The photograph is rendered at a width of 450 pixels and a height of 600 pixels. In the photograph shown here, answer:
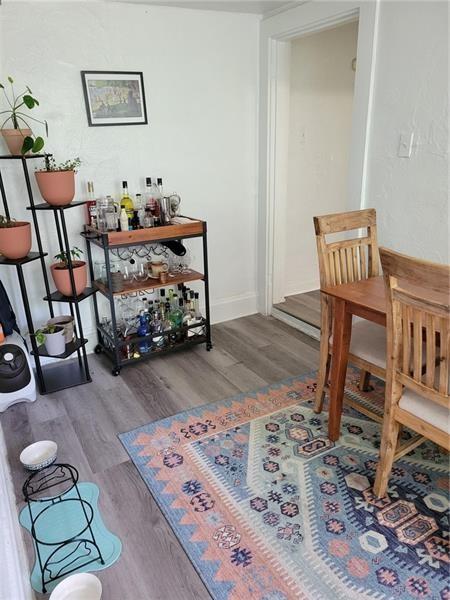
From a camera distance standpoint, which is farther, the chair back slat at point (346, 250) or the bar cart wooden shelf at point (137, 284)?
the bar cart wooden shelf at point (137, 284)

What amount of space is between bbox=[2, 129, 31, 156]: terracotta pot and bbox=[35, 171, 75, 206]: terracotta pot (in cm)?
17

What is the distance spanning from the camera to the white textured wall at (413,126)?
2.01m

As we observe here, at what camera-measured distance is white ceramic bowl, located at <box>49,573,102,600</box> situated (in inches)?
52.9

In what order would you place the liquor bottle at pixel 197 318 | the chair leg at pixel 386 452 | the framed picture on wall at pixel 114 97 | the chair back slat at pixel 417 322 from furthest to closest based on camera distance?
the liquor bottle at pixel 197 318 → the framed picture on wall at pixel 114 97 → the chair leg at pixel 386 452 → the chair back slat at pixel 417 322

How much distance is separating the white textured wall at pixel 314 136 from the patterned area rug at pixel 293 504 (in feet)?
5.84

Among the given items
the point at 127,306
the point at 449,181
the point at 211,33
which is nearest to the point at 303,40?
the point at 211,33

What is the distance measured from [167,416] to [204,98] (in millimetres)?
2095

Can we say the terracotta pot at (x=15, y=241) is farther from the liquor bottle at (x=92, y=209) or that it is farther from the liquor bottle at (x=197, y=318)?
the liquor bottle at (x=197, y=318)

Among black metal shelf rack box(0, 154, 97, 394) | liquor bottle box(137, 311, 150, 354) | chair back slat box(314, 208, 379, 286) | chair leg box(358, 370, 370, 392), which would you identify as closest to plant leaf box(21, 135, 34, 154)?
black metal shelf rack box(0, 154, 97, 394)

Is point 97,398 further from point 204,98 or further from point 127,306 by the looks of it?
point 204,98

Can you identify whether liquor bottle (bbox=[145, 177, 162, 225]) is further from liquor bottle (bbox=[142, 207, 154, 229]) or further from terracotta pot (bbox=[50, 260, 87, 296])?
terracotta pot (bbox=[50, 260, 87, 296])

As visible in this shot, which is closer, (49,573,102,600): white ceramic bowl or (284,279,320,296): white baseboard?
(49,573,102,600): white ceramic bowl

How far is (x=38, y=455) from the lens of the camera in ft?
6.49

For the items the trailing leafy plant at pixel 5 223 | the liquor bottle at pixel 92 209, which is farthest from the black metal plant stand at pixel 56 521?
the liquor bottle at pixel 92 209
